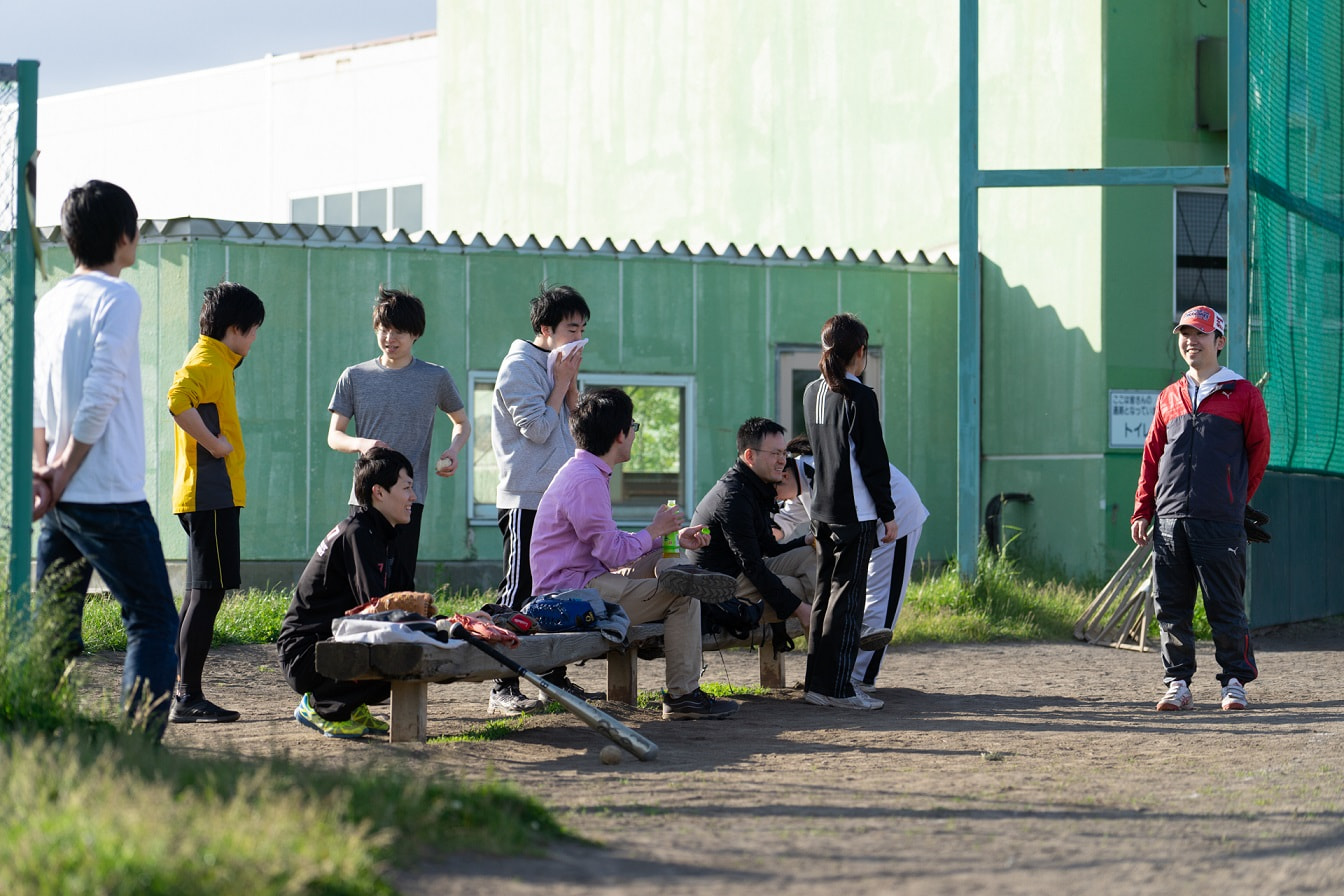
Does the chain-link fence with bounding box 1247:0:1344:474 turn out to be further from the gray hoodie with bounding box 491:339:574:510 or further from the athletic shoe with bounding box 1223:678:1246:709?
the gray hoodie with bounding box 491:339:574:510

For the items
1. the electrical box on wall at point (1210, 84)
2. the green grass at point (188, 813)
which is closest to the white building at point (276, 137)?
the electrical box on wall at point (1210, 84)

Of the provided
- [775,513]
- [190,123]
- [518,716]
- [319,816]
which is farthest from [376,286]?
[190,123]

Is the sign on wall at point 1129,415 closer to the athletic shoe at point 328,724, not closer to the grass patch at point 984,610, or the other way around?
the grass patch at point 984,610

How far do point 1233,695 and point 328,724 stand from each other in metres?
4.34

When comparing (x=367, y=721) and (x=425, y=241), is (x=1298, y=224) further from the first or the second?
(x=367, y=721)

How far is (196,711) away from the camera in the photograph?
7281 mm

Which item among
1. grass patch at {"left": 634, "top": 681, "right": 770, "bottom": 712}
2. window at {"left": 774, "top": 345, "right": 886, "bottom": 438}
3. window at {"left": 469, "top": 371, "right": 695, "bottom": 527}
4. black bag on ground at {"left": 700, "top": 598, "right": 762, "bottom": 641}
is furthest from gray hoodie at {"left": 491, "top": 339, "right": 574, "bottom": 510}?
window at {"left": 774, "top": 345, "right": 886, "bottom": 438}

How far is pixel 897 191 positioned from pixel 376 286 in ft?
18.8

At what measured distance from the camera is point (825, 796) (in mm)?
5695

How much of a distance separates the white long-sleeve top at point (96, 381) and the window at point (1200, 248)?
10.8 metres

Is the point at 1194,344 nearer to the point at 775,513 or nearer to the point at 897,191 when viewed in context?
the point at 775,513

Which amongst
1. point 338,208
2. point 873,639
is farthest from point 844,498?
point 338,208

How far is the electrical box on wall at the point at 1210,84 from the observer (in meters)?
14.5

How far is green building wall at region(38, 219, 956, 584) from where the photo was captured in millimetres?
12930
